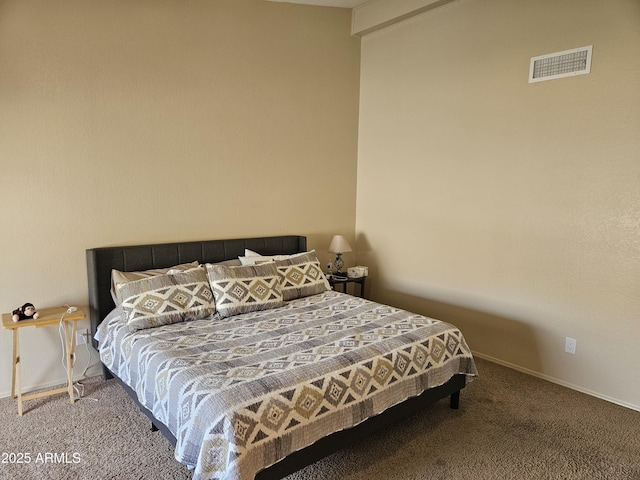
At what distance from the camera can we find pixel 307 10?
4.22 metres

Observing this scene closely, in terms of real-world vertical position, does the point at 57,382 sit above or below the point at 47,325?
below

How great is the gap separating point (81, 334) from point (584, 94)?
4049 millimetres

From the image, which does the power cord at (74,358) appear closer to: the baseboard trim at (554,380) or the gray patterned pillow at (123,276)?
the gray patterned pillow at (123,276)

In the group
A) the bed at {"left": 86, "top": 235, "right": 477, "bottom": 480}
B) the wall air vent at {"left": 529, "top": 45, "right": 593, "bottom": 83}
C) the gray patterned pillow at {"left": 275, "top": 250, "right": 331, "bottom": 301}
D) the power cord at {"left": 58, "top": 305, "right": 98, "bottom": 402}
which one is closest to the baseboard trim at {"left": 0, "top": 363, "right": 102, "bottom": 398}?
the power cord at {"left": 58, "top": 305, "right": 98, "bottom": 402}

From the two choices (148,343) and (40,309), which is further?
(40,309)

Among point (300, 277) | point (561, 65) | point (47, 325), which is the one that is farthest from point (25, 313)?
point (561, 65)

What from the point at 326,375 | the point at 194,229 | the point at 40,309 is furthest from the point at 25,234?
the point at 326,375

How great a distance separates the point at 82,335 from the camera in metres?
3.31

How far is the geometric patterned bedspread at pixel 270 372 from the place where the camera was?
1.93 m

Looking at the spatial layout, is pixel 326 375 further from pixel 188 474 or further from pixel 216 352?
pixel 188 474

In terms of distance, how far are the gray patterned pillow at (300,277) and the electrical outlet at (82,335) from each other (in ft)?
4.97

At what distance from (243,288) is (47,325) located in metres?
1.31

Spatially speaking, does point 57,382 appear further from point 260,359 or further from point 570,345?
point 570,345

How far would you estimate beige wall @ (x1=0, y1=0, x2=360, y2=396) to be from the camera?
9.95ft
